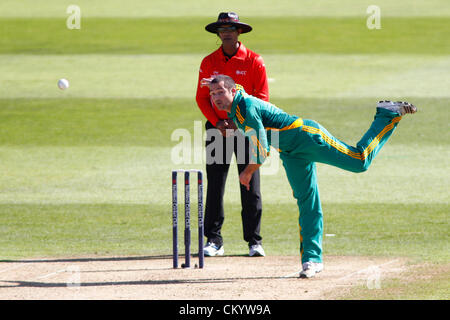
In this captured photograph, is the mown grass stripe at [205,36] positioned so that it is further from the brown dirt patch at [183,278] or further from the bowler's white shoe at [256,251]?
the brown dirt patch at [183,278]

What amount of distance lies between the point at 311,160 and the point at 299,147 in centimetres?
18

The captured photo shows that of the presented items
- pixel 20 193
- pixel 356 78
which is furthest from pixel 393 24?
pixel 20 193

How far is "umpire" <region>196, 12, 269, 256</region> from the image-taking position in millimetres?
8312

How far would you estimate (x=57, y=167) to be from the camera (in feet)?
43.8

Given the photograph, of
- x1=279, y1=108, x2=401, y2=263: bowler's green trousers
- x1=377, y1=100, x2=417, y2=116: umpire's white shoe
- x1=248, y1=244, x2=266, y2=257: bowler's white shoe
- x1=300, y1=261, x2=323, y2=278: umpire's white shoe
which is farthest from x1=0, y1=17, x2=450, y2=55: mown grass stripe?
x1=300, y1=261, x2=323, y2=278: umpire's white shoe

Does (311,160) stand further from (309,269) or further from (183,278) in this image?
(183,278)

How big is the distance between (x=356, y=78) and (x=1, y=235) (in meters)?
12.9

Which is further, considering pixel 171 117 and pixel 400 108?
pixel 171 117

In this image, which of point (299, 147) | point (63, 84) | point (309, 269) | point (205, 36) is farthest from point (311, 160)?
point (205, 36)

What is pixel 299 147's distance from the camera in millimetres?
7051

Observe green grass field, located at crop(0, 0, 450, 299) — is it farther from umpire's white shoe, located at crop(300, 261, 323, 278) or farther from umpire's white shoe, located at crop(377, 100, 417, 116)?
umpire's white shoe, located at crop(377, 100, 417, 116)

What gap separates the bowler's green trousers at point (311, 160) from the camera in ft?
23.1

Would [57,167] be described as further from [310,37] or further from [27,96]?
[310,37]

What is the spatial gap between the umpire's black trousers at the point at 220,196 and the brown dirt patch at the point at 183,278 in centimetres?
31
